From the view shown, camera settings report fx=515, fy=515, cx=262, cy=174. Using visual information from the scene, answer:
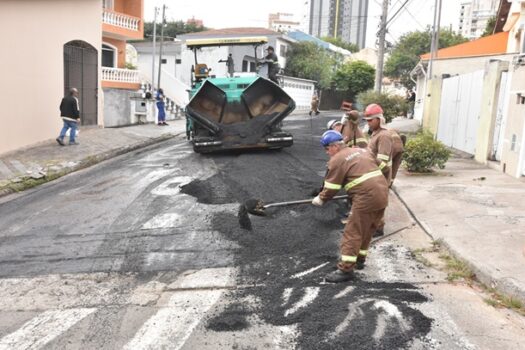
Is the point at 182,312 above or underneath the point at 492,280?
underneath

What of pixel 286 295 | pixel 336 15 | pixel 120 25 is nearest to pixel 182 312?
pixel 286 295

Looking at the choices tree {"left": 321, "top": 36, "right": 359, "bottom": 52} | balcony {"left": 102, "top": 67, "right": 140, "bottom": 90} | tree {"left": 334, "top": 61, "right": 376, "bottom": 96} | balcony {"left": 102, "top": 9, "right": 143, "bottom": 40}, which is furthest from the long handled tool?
tree {"left": 321, "top": 36, "right": 359, "bottom": 52}

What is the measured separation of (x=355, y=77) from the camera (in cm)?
4359

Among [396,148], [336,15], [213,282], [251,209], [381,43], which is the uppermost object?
[336,15]

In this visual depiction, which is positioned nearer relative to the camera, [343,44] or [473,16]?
[343,44]

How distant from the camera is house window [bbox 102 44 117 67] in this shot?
75.8 ft

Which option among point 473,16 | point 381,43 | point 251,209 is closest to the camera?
point 251,209

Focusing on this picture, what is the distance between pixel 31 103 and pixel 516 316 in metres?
12.7

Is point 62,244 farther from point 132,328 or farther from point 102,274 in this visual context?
point 132,328

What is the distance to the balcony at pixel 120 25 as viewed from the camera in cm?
2130

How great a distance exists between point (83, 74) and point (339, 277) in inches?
585

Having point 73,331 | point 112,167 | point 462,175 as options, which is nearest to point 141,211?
point 73,331

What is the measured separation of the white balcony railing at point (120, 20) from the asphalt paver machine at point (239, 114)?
1176cm

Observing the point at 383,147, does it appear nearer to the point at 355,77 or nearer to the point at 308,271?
the point at 308,271
